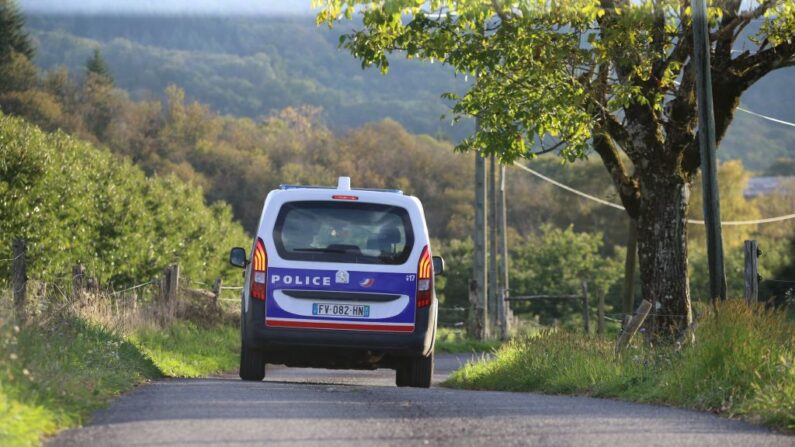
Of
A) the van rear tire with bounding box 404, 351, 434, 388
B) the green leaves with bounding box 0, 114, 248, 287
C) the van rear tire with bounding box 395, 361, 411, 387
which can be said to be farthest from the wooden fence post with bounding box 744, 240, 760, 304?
the green leaves with bounding box 0, 114, 248, 287

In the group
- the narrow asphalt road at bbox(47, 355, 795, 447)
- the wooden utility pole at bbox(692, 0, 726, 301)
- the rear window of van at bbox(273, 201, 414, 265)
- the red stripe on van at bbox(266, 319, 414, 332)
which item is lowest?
the narrow asphalt road at bbox(47, 355, 795, 447)

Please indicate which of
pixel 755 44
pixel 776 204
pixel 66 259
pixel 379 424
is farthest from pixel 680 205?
pixel 776 204

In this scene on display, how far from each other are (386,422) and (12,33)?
92171 mm

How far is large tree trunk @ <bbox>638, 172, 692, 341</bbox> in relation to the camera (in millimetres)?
18875

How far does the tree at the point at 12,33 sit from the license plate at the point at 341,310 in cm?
8397

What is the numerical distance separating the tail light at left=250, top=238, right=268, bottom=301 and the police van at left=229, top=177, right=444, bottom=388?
0.01 m

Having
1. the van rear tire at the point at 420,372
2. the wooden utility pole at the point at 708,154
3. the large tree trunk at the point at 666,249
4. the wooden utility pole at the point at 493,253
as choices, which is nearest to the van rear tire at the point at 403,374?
the van rear tire at the point at 420,372

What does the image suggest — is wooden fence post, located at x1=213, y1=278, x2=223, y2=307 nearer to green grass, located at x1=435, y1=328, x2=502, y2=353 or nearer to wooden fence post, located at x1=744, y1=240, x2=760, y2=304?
green grass, located at x1=435, y1=328, x2=502, y2=353

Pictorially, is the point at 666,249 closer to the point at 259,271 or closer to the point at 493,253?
the point at 259,271

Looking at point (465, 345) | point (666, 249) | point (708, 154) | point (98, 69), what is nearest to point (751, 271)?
point (708, 154)

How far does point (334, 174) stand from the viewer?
12162 centimetres

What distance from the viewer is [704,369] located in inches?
462

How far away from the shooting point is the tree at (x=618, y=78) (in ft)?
58.7

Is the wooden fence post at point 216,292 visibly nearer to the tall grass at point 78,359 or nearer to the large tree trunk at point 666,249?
the tall grass at point 78,359
